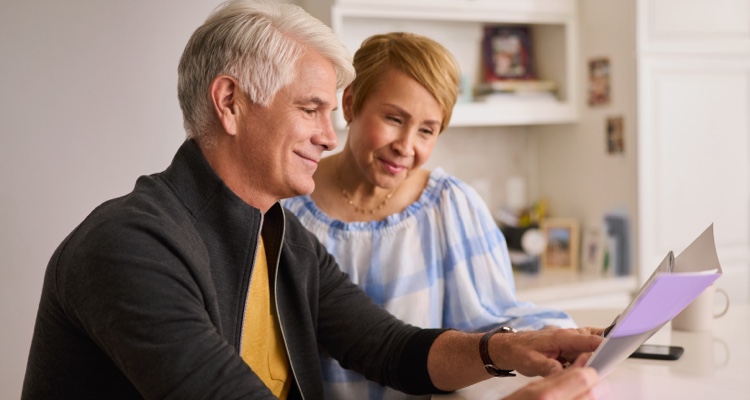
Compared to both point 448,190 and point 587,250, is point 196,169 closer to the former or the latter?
point 448,190

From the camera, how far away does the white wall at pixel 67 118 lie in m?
2.62

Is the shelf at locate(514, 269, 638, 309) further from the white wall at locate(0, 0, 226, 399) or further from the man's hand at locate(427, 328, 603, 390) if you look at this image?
the man's hand at locate(427, 328, 603, 390)

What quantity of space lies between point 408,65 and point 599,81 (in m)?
1.82

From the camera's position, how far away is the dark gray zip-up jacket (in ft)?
3.74

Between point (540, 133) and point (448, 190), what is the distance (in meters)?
1.92

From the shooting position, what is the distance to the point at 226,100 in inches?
56.3

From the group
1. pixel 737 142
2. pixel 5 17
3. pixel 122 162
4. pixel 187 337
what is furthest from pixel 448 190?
pixel 737 142

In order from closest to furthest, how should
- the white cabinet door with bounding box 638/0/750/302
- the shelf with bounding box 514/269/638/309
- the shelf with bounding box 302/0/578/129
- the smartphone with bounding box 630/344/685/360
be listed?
the smartphone with bounding box 630/344/685/360, the shelf with bounding box 302/0/578/129, the shelf with bounding box 514/269/638/309, the white cabinet door with bounding box 638/0/750/302

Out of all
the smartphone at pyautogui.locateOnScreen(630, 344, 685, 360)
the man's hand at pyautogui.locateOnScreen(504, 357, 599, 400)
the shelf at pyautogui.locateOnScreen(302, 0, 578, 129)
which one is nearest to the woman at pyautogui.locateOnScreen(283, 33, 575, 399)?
the smartphone at pyautogui.locateOnScreen(630, 344, 685, 360)

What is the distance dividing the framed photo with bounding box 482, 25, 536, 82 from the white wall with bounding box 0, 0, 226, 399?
1.32m

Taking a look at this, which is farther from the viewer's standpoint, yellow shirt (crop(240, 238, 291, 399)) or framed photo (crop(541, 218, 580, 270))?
framed photo (crop(541, 218, 580, 270))

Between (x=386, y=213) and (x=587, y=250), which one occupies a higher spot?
(x=386, y=213)

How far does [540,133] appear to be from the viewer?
3.77 m

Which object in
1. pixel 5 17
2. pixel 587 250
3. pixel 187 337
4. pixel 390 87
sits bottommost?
pixel 587 250
